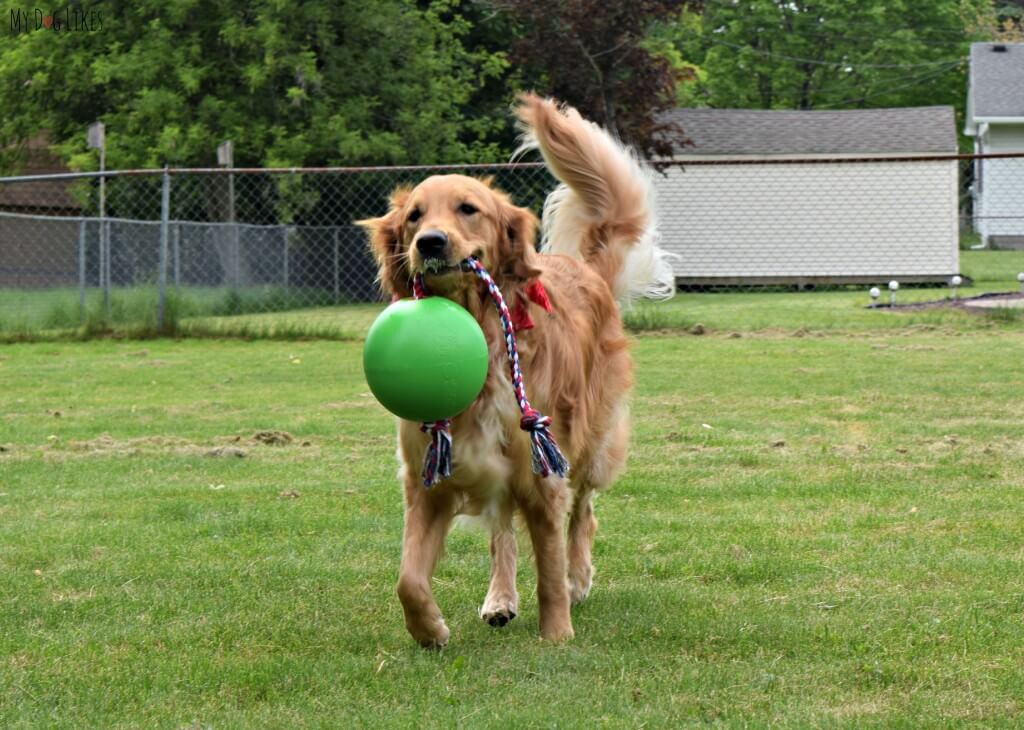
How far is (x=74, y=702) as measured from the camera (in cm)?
331

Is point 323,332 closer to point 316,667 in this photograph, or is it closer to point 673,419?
point 673,419

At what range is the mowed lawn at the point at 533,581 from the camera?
10.9ft

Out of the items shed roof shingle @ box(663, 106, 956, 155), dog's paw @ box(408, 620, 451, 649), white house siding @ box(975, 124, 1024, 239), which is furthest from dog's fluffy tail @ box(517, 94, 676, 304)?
white house siding @ box(975, 124, 1024, 239)

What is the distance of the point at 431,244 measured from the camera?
12.8ft

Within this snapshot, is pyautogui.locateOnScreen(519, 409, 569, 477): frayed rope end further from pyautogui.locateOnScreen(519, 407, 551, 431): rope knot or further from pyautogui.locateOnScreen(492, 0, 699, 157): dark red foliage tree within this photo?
pyautogui.locateOnScreen(492, 0, 699, 157): dark red foliage tree

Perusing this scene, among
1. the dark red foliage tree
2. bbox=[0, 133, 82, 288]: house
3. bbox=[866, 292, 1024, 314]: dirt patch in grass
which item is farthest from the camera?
the dark red foliage tree

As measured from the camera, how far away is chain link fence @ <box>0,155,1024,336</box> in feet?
64.0

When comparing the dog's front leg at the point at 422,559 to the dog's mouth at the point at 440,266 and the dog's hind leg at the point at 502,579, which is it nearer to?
the dog's hind leg at the point at 502,579

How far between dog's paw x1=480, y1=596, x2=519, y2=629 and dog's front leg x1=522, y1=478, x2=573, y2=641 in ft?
0.48

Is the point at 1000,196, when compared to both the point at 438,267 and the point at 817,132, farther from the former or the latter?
the point at 438,267

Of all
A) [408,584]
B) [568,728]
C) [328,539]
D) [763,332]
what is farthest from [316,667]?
[763,332]

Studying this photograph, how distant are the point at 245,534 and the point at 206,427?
322 centimetres

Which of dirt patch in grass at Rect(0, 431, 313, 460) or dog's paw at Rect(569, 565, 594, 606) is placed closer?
dog's paw at Rect(569, 565, 594, 606)

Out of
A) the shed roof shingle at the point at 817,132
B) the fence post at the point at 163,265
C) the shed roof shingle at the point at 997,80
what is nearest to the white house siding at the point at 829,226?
the shed roof shingle at the point at 817,132
